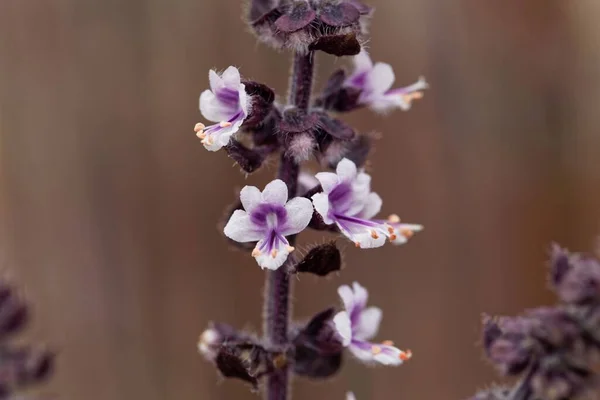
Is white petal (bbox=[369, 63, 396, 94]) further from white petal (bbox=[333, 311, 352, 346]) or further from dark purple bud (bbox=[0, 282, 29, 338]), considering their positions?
dark purple bud (bbox=[0, 282, 29, 338])

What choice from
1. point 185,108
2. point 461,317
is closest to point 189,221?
point 185,108

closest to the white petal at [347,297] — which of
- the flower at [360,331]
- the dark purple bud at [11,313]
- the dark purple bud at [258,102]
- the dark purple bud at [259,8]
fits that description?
the flower at [360,331]

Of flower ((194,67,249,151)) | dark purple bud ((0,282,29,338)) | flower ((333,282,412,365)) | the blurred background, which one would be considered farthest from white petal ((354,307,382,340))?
the blurred background

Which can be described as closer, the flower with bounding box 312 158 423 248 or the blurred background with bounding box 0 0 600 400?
the flower with bounding box 312 158 423 248

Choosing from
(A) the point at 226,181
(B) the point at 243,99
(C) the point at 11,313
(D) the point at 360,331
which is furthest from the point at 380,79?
(A) the point at 226,181

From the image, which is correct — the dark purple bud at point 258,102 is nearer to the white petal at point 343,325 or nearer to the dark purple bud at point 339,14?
the dark purple bud at point 339,14

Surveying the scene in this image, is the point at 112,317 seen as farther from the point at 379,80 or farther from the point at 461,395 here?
the point at 379,80

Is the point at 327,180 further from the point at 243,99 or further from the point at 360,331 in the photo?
the point at 360,331
